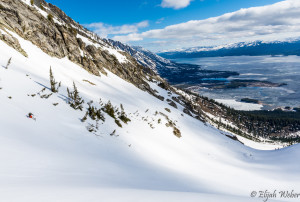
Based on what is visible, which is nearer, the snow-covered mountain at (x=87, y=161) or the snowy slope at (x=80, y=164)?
the snowy slope at (x=80, y=164)

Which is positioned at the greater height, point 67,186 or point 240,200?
point 240,200

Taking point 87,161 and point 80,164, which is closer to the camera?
point 80,164

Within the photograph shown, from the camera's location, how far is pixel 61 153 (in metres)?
9.37

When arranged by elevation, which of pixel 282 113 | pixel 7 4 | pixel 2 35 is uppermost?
pixel 282 113

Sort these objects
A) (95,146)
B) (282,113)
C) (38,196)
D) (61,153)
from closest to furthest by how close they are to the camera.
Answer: (38,196), (61,153), (95,146), (282,113)

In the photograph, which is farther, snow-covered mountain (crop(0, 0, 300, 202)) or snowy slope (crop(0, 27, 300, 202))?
snow-covered mountain (crop(0, 0, 300, 202))

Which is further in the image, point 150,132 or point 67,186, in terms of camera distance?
point 150,132

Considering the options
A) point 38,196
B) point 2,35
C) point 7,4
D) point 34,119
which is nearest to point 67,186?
point 38,196

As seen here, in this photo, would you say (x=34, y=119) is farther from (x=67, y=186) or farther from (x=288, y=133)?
(x=288, y=133)

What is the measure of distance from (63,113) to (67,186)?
29.6 ft

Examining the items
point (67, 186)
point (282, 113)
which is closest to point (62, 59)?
point (67, 186)

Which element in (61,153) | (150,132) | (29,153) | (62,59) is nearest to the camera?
(29,153)

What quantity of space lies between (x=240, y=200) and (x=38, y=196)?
6.28m

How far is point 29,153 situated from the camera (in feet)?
26.3
